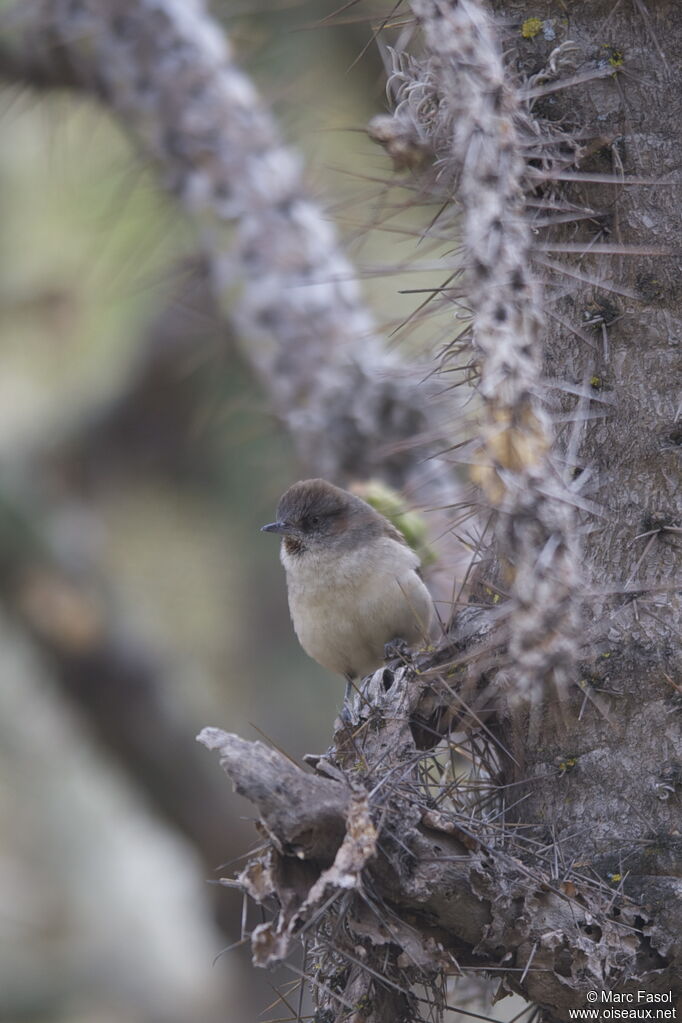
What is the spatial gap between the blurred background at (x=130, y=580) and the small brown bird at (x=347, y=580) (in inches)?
56.8

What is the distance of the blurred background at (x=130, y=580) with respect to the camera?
7.55m

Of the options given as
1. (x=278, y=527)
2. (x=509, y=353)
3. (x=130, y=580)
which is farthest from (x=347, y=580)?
(x=130, y=580)

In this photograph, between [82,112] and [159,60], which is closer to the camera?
[159,60]

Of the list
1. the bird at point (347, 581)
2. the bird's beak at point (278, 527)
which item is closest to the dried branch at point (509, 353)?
the bird at point (347, 581)

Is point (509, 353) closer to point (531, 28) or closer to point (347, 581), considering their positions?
point (531, 28)

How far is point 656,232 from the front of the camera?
319 cm

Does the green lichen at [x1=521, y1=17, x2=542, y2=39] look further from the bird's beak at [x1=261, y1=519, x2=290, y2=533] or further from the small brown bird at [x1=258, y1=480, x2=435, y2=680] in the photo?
the bird's beak at [x1=261, y1=519, x2=290, y2=533]

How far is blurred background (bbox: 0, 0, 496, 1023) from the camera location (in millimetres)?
7547

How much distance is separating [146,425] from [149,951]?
5.04 metres

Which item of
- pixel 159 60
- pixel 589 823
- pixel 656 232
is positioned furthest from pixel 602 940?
pixel 159 60

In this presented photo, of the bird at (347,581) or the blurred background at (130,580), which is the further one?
the blurred background at (130,580)

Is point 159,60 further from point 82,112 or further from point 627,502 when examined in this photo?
point 627,502

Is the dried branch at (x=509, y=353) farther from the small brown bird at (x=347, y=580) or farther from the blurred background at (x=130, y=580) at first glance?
the blurred background at (x=130, y=580)

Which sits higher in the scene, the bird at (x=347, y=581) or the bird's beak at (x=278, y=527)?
the bird's beak at (x=278, y=527)
